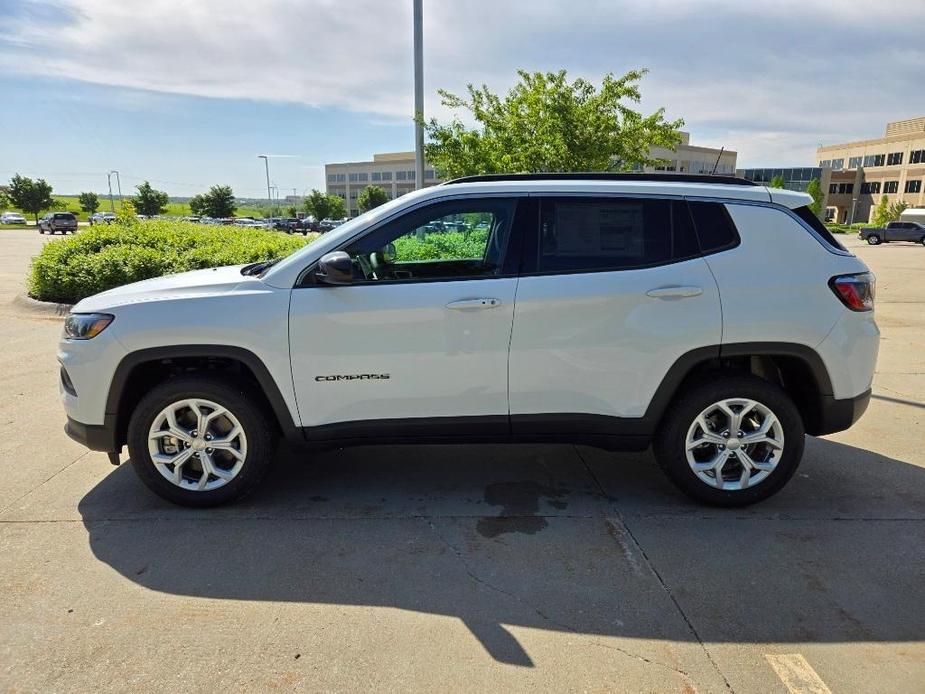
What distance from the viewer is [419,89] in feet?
37.8

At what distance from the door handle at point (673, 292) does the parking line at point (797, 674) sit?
Answer: 1.80 metres

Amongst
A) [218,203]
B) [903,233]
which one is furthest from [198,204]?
[903,233]

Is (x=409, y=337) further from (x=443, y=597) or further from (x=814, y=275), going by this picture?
(x=814, y=275)

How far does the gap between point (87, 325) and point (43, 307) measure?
8.17 meters

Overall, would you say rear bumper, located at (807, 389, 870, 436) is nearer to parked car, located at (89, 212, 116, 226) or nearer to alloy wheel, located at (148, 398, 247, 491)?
alloy wheel, located at (148, 398, 247, 491)

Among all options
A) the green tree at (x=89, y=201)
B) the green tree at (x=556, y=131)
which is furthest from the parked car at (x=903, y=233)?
the green tree at (x=89, y=201)

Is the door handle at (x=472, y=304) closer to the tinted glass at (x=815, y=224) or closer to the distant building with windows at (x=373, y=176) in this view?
the tinted glass at (x=815, y=224)

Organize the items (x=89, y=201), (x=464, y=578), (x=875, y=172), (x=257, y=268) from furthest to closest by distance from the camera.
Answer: (x=89, y=201) < (x=875, y=172) < (x=257, y=268) < (x=464, y=578)

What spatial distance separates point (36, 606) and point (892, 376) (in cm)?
768

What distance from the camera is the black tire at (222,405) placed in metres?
3.60

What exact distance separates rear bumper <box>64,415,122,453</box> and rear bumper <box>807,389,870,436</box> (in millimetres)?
4084

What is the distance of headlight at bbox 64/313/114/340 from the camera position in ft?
11.8

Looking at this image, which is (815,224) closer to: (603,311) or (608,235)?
(608,235)

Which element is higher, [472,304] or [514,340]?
[472,304]
